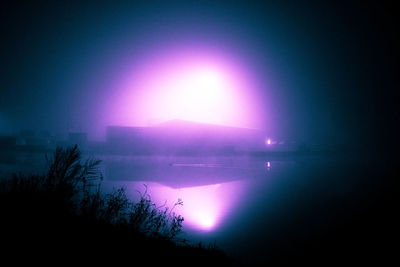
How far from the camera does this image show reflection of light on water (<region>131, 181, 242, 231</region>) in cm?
1095

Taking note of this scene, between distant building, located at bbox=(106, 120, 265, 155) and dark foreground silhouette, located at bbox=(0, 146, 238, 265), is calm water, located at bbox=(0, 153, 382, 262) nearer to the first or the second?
dark foreground silhouette, located at bbox=(0, 146, 238, 265)

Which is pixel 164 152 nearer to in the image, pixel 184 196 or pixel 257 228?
pixel 184 196

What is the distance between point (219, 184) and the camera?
1941cm

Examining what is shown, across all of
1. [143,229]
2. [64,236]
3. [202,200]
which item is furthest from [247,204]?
[64,236]

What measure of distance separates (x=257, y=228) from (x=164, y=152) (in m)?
39.9

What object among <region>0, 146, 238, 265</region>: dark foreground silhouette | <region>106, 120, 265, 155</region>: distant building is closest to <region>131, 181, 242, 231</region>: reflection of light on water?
<region>0, 146, 238, 265</region>: dark foreground silhouette

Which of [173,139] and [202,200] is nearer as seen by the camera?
[202,200]

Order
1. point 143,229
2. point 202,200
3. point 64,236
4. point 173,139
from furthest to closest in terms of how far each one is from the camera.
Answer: point 173,139 → point 202,200 → point 143,229 → point 64,236

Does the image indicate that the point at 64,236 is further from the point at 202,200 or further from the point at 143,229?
the point at 202,200

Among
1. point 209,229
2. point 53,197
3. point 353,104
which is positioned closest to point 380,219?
point 209,229

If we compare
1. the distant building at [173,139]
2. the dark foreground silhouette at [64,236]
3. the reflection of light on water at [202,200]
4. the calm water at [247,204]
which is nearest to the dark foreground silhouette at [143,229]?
the dark foreground silhouette at [64,236]

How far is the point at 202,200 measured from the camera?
46.4ft

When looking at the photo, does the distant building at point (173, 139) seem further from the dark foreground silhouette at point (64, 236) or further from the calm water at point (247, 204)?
the dark foreground silhouette at point (64, 236)

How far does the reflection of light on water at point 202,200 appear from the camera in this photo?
10954 mm
